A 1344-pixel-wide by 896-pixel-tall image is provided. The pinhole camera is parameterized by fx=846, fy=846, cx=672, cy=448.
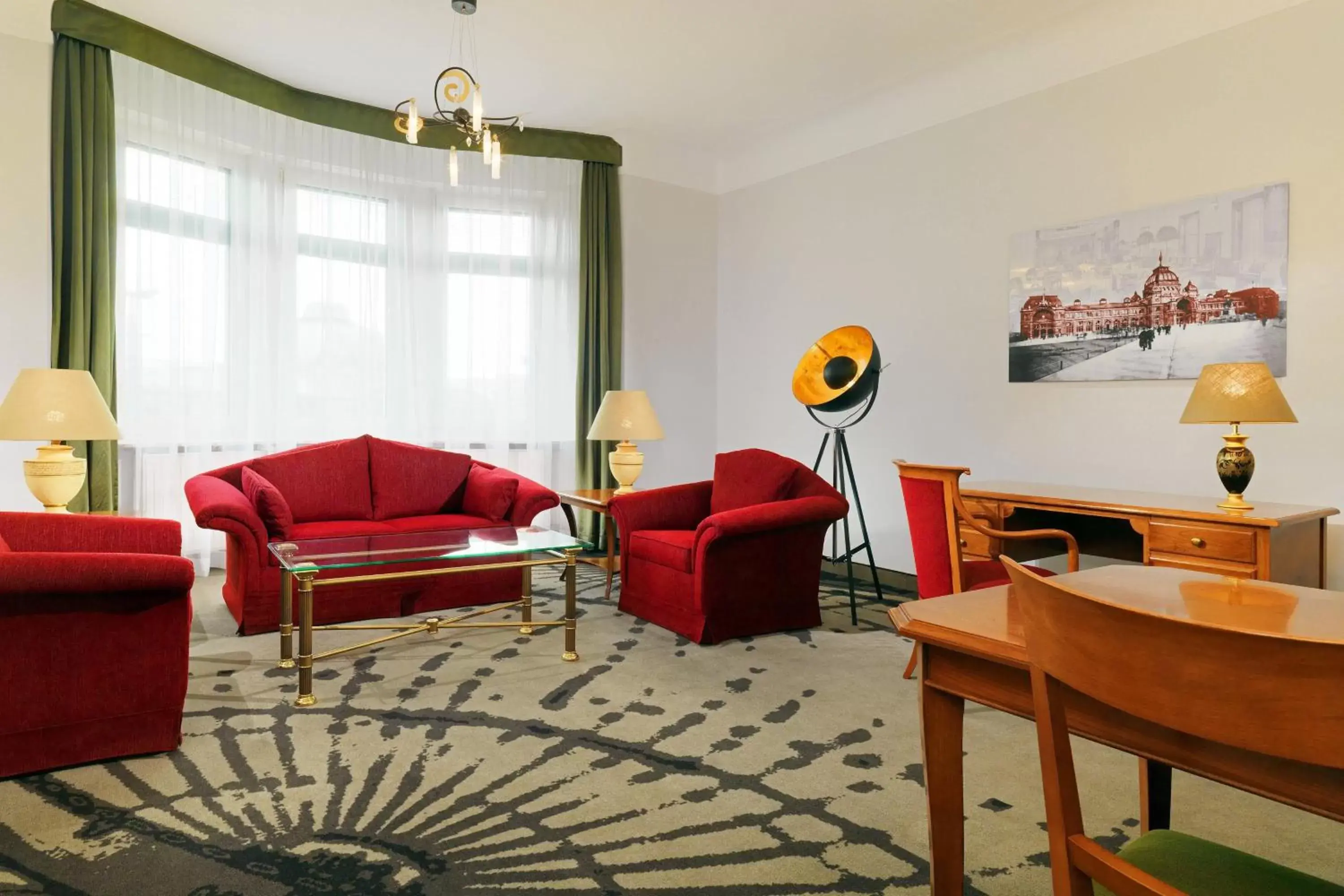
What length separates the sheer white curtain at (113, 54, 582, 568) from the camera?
4.84 metres

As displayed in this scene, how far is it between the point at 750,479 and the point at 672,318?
2772mm

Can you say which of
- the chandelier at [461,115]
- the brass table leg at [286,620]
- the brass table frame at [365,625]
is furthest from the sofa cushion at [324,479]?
the chandelier at [461,115]

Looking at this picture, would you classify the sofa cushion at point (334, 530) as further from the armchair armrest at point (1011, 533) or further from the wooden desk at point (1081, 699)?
the wooden desk at point (1081, 699)

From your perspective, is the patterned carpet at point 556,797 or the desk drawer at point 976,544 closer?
the patterned carpet at point 556,797

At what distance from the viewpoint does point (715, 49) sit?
4.96m

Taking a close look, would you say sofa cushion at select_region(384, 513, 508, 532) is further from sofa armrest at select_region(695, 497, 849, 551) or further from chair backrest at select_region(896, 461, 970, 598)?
chair backrest at select_region(896, 461, 970, 598)

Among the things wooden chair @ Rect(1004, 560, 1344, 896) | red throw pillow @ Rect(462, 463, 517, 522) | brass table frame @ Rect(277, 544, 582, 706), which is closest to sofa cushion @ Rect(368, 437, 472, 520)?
red throw pillow @ Rect(462, 463, 517, 522)

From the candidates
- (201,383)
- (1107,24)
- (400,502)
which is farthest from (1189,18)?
(201,383)

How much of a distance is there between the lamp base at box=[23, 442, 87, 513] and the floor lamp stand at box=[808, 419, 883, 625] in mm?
3448

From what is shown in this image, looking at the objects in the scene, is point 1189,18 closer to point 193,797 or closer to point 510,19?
point 510,19

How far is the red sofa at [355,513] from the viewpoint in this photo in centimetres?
394

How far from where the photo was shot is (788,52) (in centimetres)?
499

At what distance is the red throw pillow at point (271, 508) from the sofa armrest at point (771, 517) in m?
2.01

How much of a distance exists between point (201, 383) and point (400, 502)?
141cm
